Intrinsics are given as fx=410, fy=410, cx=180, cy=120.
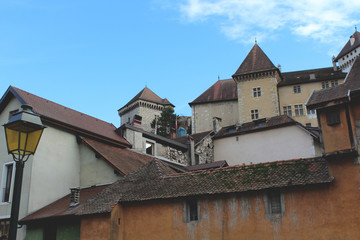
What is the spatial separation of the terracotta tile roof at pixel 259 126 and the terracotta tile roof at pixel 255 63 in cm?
1662

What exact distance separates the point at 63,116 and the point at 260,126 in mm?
18834

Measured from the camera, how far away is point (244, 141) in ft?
124

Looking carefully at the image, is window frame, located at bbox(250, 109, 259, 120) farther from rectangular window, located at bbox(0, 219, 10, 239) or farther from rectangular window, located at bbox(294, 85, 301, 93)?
rectangular window, located at bbox(0, 219, 10, 239)

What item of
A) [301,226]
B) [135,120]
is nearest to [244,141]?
[135,120]

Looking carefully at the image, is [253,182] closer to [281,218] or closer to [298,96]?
[281,218]

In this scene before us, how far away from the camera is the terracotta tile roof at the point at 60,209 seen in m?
18.8

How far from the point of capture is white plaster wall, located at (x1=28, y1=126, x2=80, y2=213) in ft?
71.1

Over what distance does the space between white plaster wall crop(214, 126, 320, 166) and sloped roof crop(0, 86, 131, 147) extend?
13.6 m

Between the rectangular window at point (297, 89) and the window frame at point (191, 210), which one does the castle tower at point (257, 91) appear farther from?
the window frame at point (191, 210)

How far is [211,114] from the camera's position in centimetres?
5794

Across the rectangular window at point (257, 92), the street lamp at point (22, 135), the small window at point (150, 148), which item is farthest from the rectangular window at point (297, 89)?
the street lamp at point (22, 135)

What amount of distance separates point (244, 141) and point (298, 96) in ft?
63.5

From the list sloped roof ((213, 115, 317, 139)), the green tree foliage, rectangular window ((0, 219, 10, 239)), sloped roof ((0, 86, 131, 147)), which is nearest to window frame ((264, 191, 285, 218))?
sloped roof ((0, 86, 131, 147))

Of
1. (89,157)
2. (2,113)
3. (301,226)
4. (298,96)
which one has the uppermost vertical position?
(298,96)
